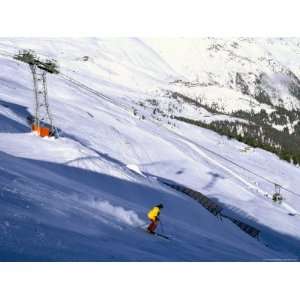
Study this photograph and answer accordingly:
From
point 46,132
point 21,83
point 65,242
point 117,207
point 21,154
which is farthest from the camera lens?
point 21,83

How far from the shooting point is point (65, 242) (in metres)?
15.1

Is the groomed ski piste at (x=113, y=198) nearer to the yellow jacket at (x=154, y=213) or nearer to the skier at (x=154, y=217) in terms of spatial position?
the skier at (x=154, y=217)

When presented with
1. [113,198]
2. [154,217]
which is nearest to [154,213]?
[154,217]

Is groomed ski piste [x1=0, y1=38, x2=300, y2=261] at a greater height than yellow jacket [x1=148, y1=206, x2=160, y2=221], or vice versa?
yellow jacket [x1=148, y1=206, x2=160, y2=221]

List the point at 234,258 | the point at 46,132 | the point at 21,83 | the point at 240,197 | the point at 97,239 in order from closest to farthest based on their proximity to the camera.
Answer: the point at 97,239
the point at 234,258
the point at 46,132
the point at 240,197
the point at 21,83

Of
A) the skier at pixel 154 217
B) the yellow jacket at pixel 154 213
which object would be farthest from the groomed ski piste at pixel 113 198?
the yellow jacket at pixel 154 213

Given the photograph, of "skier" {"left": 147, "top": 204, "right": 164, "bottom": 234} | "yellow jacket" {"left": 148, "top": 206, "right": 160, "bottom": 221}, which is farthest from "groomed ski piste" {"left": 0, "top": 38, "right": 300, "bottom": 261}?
"yellow jacket" {"left": 148, "top": 206, "right": 160, "bottom": 221}

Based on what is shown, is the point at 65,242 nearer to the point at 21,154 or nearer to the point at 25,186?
the point at 25,186

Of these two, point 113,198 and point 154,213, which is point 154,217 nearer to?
point 154,213

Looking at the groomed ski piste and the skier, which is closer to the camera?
the groomed ski piste

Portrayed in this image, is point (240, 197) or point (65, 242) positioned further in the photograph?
point (240, 197)

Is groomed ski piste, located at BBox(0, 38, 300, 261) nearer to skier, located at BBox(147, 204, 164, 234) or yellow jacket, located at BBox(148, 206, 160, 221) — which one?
skier, located at BBox(147, 204, 164, 234)

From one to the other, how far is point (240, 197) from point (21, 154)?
28.7 m

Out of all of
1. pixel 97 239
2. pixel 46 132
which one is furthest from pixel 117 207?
pixel 46 132
